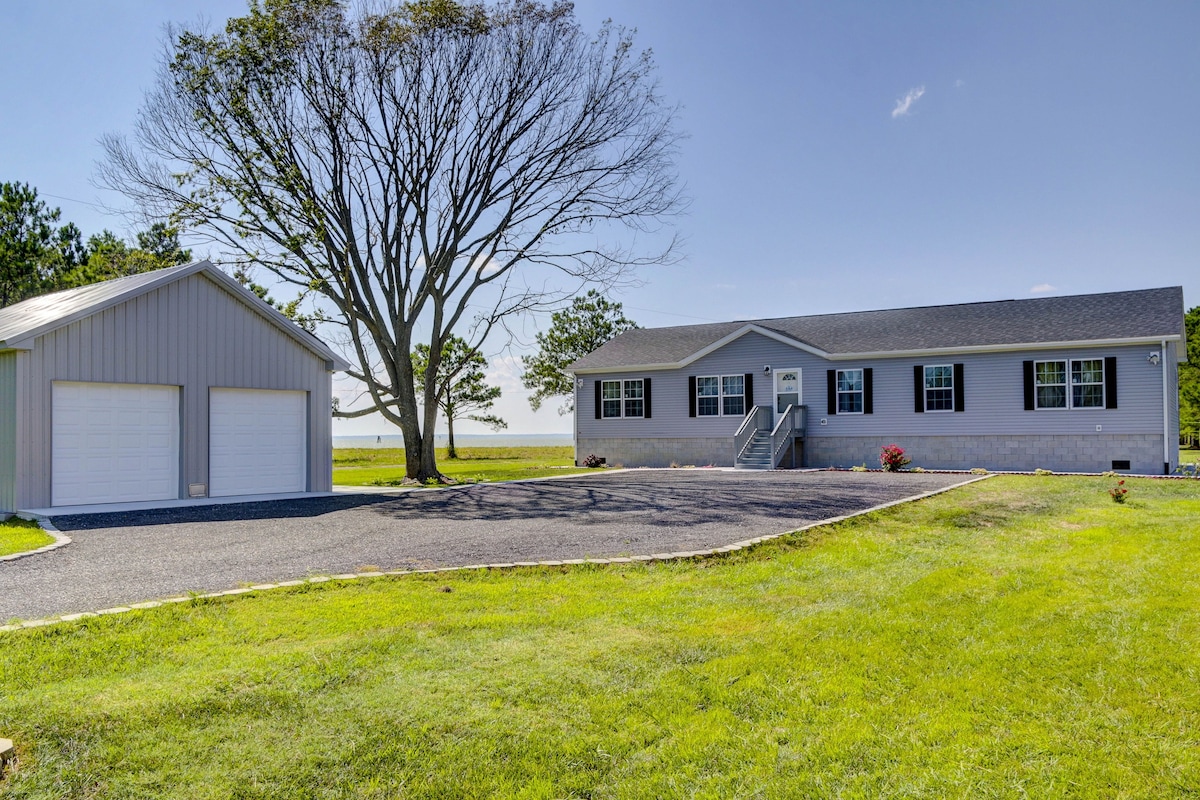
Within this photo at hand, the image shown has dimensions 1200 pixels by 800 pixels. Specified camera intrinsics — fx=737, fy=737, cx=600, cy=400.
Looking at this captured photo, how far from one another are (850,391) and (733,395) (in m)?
3.45

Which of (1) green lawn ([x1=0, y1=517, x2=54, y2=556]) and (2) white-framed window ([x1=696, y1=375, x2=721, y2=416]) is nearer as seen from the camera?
(1) green lawn ([x1=0, y1=517, x2=54, y2=556])

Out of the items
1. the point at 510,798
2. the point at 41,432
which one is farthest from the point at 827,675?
the point at 41,432

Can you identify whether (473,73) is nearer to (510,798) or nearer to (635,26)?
(635,26)

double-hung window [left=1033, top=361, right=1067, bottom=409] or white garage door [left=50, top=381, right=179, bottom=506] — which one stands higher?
double-hung window [left=1033, top=361, right=1067, bottom=409]

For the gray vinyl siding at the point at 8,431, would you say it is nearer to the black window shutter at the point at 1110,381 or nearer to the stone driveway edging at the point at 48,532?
the stone driveway edging at the point at 48,532

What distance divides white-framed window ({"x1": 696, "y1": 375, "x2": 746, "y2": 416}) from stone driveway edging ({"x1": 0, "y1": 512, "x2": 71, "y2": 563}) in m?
16.9

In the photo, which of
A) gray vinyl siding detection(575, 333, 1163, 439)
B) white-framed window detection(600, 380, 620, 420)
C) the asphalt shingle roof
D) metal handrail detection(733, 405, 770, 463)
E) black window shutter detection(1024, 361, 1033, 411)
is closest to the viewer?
gray vinyl siding detection(575, 333, 1163, 439)

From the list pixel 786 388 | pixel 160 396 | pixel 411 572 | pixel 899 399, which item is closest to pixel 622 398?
pixel 786 388

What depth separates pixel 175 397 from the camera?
13203 mm

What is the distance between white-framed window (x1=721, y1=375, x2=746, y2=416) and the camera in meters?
22.5

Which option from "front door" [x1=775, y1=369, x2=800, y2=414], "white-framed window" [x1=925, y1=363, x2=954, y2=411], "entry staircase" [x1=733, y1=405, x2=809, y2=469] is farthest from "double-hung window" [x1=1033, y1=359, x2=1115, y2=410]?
"front door" [x1=775, y1=369, x2=800, y2=414]

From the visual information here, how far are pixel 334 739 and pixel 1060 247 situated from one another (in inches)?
799

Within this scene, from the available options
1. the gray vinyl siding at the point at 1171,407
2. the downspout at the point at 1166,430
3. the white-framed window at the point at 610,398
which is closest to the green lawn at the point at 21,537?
the white-framed window at the point at 610,398

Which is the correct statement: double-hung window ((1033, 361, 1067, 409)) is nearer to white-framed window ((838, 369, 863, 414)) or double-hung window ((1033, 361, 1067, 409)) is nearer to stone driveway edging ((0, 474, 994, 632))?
white-framed window ((838, 369, 863, 414))
